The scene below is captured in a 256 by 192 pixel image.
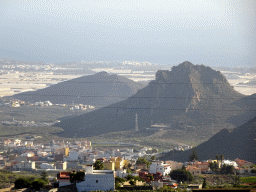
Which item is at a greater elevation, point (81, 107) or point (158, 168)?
point (81, 107)

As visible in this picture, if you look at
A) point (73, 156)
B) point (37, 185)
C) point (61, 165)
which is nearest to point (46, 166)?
point (61, 165)

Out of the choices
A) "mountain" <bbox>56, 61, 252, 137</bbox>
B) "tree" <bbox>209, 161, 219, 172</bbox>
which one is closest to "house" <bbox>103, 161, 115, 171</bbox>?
"tree" <bbox>209, 161, 219, 172</bbox>

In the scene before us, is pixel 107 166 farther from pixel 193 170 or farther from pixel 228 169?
pixel 228 169

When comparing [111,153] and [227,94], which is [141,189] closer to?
[111,153]

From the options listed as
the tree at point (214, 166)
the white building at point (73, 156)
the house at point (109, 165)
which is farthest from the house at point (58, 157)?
the house at point (109, 165)

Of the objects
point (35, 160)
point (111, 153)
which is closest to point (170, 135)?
point (111, 153)

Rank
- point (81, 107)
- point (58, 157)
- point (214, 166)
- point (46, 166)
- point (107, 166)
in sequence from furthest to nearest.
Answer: point (81, 107), point (58, 157), point (46, 166), point (214, 166), point (107, 166)

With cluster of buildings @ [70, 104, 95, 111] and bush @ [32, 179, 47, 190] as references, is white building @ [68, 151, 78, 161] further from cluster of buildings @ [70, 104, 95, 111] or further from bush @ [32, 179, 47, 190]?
cluster of buildings @ [70, 104, 95, 111]
